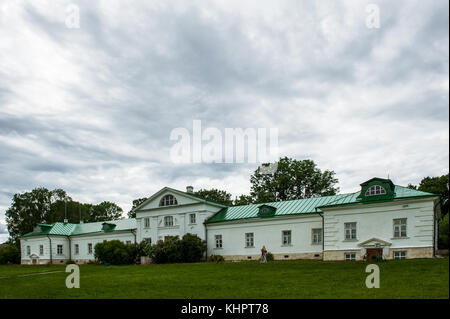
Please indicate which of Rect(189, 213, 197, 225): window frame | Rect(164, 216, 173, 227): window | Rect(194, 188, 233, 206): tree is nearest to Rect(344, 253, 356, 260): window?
Rect(189, 213, 197, 225): window frame

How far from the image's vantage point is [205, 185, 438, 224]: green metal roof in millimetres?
25672

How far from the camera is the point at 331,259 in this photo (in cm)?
2689

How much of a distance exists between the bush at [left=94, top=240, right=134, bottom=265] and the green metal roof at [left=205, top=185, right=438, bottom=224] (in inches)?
309

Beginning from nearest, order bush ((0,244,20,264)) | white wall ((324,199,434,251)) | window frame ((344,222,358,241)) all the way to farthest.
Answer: white wall ((324,199,434,251))
window frame ((344,222,358,241))
bush ((0,244,20,264))

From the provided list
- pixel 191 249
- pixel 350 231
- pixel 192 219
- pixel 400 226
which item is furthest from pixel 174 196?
pixel 400 226

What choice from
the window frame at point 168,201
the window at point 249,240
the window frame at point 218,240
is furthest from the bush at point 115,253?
the window at point 249,240

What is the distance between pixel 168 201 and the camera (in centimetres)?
3816

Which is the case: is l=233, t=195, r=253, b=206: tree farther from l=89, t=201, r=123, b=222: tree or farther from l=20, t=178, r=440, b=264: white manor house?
l=89, t=201, r=123, b=222: tree

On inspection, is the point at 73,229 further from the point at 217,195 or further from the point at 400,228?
the point at 400,228

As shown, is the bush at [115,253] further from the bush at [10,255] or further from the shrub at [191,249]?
the bush at [10,255]

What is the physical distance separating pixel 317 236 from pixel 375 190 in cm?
623

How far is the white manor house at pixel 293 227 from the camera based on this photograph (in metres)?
24.6

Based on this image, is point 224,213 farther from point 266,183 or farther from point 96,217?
point 96,217
